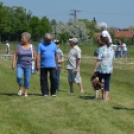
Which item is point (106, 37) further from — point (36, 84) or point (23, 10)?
point (23, 10)

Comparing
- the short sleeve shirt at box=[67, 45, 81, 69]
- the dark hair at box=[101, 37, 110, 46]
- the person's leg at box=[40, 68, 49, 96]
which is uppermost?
the dark hair at box=[101, 37, 110, 46]

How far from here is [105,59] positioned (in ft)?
44.5

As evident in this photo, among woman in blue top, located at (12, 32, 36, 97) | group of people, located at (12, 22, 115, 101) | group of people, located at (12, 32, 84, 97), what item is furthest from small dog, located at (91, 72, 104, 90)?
woman in blue top, located at (12, 32, 36, 97)

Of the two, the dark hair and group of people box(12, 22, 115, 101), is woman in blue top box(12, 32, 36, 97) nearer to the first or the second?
group of people box(12, 22, 115, 101)

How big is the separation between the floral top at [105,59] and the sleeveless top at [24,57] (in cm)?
186

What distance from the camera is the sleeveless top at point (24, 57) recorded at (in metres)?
14.1

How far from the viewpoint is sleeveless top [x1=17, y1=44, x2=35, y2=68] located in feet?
46.4

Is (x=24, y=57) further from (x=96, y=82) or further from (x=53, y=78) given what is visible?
(x=96, y=82)

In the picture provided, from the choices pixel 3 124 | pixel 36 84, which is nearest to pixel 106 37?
pixel 3 124

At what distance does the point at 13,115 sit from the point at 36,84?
8.77m

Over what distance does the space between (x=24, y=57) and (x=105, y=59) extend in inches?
84.7

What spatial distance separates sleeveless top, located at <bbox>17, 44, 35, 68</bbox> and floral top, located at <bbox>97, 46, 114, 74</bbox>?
6.09ft

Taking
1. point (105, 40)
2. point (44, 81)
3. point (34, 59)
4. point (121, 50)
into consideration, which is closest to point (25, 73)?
point (34, 59)

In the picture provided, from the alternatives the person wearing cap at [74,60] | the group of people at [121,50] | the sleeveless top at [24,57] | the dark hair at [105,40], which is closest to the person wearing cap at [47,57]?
the sleeveless top at [24,57]
